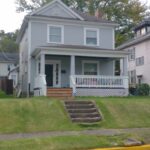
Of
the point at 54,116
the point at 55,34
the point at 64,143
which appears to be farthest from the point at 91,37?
the point at 64,143

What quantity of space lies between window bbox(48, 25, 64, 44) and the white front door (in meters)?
1.71

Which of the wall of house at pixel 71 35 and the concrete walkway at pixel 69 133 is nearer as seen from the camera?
the concrete walkway at pixel 69 133


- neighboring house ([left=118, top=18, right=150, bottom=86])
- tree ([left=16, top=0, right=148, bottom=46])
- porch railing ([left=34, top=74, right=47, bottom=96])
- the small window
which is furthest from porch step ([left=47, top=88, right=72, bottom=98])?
tree ([left=16, top=0, right=148, bottom=46])

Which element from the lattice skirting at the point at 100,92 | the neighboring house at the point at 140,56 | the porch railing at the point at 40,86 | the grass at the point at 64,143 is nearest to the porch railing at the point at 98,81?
the lattice skirting at the point at 100,92

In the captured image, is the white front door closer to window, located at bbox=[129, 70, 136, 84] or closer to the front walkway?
the front walkway

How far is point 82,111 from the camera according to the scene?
53.6 ft

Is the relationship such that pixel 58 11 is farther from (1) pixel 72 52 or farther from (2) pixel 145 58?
(2) pixel 145 58

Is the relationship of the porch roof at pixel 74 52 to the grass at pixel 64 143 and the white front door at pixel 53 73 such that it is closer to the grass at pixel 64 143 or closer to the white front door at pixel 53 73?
the white front door at pixel 53 73

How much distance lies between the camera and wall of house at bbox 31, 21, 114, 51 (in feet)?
86.8

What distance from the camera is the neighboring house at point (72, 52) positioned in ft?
80.5

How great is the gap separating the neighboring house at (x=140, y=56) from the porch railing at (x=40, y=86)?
12.8 metres

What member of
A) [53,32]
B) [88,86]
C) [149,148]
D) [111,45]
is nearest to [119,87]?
[88,86]

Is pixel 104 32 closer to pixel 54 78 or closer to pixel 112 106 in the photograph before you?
pixel 54 78

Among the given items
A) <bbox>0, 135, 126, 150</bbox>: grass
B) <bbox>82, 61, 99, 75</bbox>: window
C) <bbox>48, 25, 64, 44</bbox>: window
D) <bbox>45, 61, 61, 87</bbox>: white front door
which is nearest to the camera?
<bbox>0, 135, 126, 150</bbox>: grass
